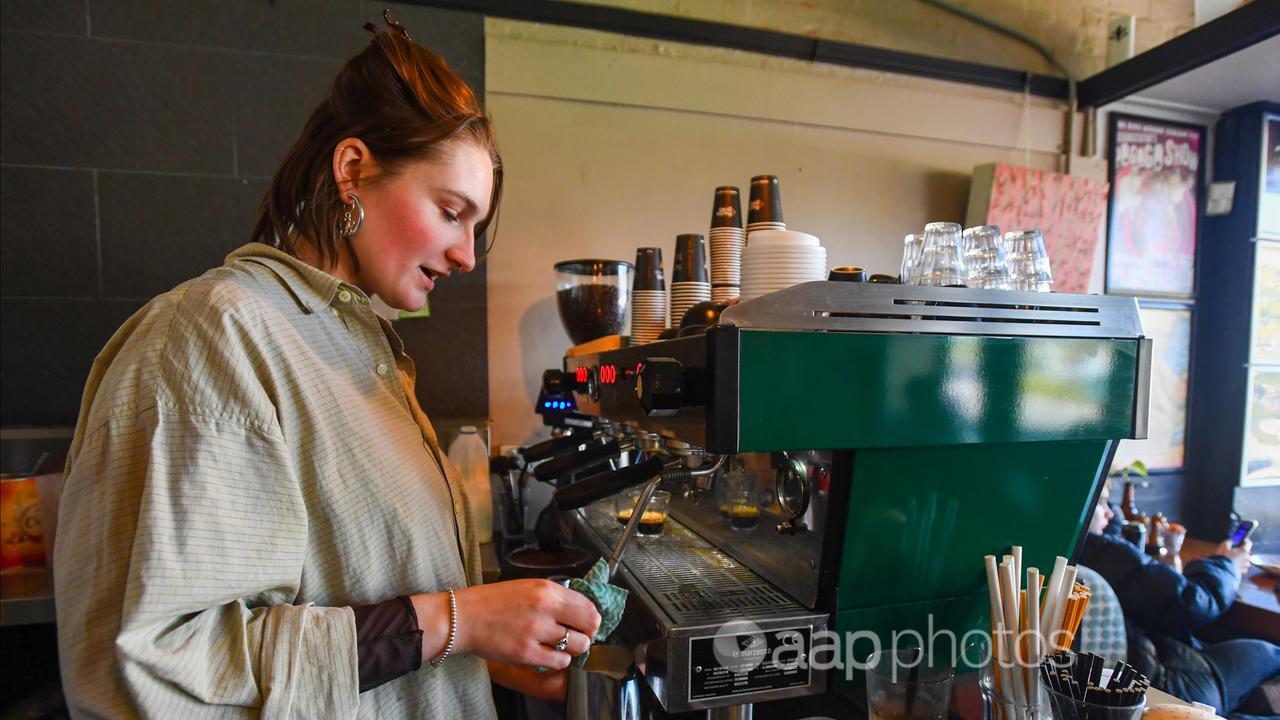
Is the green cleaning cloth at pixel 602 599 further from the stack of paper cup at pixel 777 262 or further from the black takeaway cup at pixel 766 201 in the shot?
the black takeaway cup at pixel 766 201

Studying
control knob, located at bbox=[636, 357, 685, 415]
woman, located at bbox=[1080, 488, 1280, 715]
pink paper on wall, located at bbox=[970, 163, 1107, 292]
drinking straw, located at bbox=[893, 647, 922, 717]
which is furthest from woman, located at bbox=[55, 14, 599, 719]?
pink paper on wall, located at bbox=[970, 163, 1107, 292]

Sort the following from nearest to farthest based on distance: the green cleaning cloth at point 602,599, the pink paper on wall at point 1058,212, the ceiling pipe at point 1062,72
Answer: the green cleaning cloth at point 602,599 < the pink paper on wall at point 1058,212 < the ceiling pipe at point 1062,72

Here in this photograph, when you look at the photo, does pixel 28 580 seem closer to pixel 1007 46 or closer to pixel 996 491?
pixel 996 491

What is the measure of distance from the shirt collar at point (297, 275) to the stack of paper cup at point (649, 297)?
30.5 inches

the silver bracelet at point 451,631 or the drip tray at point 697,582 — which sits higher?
the silver bracelet at point 451,631

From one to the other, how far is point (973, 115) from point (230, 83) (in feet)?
7.37

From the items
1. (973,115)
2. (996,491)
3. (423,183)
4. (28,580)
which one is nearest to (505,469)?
(28,580)

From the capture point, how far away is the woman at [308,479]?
0.54m

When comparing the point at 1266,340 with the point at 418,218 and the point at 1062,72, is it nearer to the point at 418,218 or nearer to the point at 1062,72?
the point at 1062,72

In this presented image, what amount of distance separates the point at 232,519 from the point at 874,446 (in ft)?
2.03

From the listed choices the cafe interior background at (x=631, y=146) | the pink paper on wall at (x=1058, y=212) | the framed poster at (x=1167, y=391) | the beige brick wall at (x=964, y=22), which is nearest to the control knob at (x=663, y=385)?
the cafe interior background at (x=631, y=146)

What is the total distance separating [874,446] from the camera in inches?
28.8

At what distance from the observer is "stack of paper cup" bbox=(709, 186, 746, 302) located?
1166mm

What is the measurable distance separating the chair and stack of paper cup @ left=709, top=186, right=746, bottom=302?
112cm
